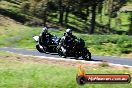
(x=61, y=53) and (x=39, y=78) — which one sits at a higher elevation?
(x=39, y=78)

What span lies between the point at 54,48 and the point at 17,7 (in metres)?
56.5

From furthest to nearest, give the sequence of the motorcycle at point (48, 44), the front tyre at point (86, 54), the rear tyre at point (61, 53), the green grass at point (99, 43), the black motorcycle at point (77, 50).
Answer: the green grass at point (99, 43), the motorcycle at point (48, 44), the rear tyre at point (61, 53), the black motorcycle at point (77, 50), the front tyre at point (86, 54)

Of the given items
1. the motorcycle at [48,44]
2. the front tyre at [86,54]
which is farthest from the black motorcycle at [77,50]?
the motorcycle at [48,44]

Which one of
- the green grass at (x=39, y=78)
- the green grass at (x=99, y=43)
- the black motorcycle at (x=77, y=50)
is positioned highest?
the green grass at (x=39, y=78)

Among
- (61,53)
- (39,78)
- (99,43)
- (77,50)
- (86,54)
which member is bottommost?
(99,43)

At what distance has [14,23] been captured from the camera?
67.1 m

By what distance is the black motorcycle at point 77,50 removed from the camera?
2857 cm

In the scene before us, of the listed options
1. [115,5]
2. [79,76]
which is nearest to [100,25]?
[115,5]

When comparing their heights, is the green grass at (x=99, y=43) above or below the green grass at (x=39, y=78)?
below

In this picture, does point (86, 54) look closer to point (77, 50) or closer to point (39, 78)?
point (77, 50)

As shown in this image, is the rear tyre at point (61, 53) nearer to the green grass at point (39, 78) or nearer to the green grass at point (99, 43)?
the green grass at point (99, 43)

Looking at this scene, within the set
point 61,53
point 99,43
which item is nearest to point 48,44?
point 61,53

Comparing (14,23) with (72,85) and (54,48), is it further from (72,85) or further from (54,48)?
(72,85)

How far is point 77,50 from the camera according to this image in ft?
95.5
